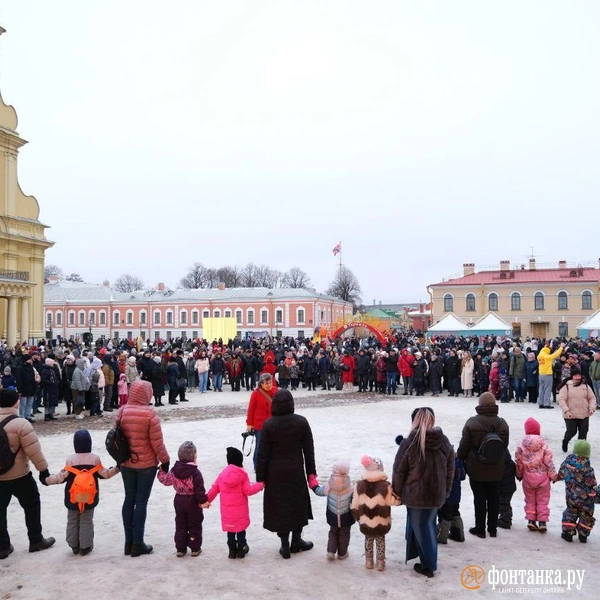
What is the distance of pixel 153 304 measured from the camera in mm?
75125

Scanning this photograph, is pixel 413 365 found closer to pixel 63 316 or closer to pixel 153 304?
pixel 153 304

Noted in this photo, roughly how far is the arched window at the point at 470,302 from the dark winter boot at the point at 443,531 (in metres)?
52.9

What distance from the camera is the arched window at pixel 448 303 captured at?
5706 centimetres

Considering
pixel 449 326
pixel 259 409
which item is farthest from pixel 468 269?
pixel 259 409

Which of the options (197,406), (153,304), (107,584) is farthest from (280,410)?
(153,304)

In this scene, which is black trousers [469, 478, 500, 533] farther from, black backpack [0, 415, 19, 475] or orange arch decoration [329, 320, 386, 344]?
orange arch decoration [329, 320, 386, 344]

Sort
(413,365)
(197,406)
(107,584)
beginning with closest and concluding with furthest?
(107,584) → (197,406) → (413,365)

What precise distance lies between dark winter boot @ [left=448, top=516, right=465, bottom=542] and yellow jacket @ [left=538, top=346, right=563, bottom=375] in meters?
10.6

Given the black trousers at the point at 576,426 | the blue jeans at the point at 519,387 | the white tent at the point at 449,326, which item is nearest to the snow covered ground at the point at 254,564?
the black trousers at the point at 576,426

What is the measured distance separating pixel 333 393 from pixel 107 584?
16.0m

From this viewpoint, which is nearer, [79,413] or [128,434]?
[128,434]

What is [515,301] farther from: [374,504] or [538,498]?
[374,504]

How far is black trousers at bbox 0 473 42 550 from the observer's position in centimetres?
556

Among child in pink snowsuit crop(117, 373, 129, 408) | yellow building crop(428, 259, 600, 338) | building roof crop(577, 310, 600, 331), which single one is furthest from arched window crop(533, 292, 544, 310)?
child in pink snowsuit crop(117, 373, 129, 408)
